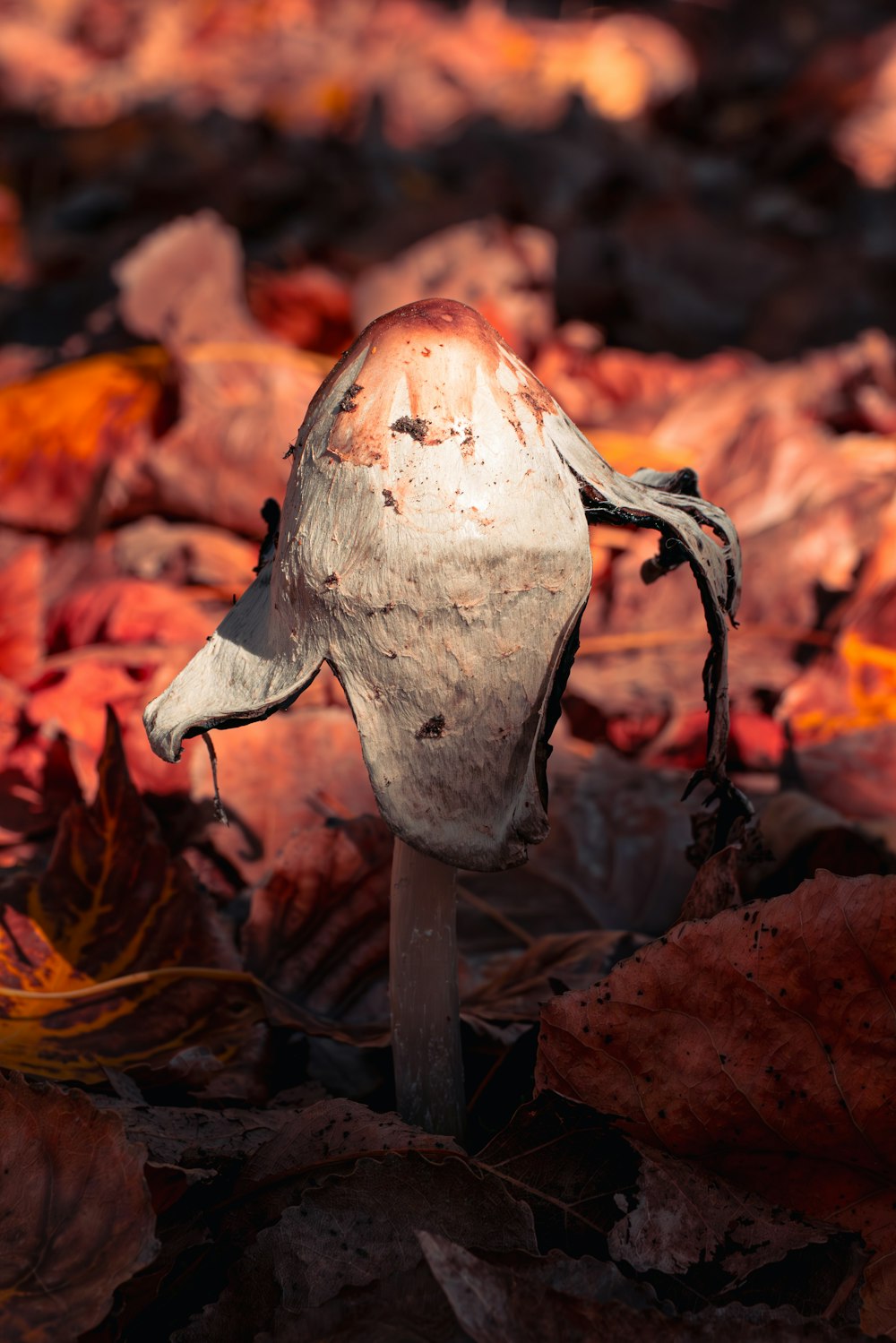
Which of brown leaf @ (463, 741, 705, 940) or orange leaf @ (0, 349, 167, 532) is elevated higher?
orange leaf @ (0, 349, 167, 532)

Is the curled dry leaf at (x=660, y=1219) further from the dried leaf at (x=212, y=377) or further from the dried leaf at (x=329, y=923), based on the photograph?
the dried leaf at (x=212, y=377)

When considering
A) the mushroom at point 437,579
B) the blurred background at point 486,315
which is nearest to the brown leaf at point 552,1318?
the mushroom at point 437,579

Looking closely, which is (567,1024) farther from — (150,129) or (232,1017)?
(150,129)

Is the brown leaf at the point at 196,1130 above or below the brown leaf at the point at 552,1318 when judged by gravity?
above

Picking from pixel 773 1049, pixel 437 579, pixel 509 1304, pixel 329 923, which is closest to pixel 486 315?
pixel 329 923

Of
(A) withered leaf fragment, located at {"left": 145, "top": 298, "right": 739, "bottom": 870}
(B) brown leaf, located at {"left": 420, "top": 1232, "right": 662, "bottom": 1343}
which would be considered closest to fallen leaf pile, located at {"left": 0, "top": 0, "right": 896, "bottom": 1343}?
(B) brown leaf, located at {"left": 420, "top": 1232, "right": 662, "bottom": 1343}

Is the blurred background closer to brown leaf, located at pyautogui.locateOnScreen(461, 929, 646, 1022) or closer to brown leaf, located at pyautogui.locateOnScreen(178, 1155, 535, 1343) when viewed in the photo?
brown leaf, located at pyautogui.locateOnScreen(461, 929, 646, 1022)
